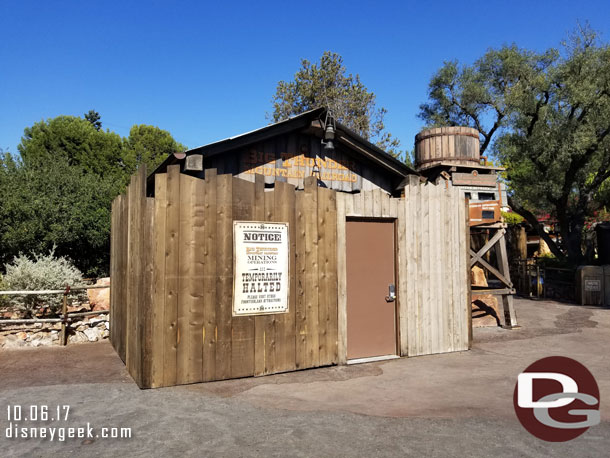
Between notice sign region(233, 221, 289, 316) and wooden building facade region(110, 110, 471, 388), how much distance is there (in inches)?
2.9

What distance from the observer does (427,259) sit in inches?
331

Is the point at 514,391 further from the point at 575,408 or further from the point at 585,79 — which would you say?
the point at 585,79

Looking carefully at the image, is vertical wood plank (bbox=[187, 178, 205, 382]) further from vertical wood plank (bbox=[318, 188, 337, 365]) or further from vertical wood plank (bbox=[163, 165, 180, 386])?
vertical wood plank (bbox=[318, 188, 337, 365])

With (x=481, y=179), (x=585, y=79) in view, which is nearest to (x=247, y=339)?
(x=481, y=179)

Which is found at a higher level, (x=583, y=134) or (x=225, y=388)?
(x=583, y=134)

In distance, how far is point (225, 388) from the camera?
623 centimetres

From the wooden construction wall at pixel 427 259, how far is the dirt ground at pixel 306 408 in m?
0.42

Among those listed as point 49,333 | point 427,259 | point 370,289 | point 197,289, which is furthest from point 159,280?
point 49,333

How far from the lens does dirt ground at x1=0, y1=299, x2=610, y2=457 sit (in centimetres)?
428

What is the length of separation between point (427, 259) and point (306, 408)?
13.2ft

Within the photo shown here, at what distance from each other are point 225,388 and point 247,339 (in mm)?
774

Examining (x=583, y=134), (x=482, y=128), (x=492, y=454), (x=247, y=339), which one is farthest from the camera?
(x=482, y=128)

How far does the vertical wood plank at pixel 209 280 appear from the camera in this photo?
6461 mm

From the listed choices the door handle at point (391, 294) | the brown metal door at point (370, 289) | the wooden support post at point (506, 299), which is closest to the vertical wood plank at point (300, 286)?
the brown metal door at point (370, 289)
